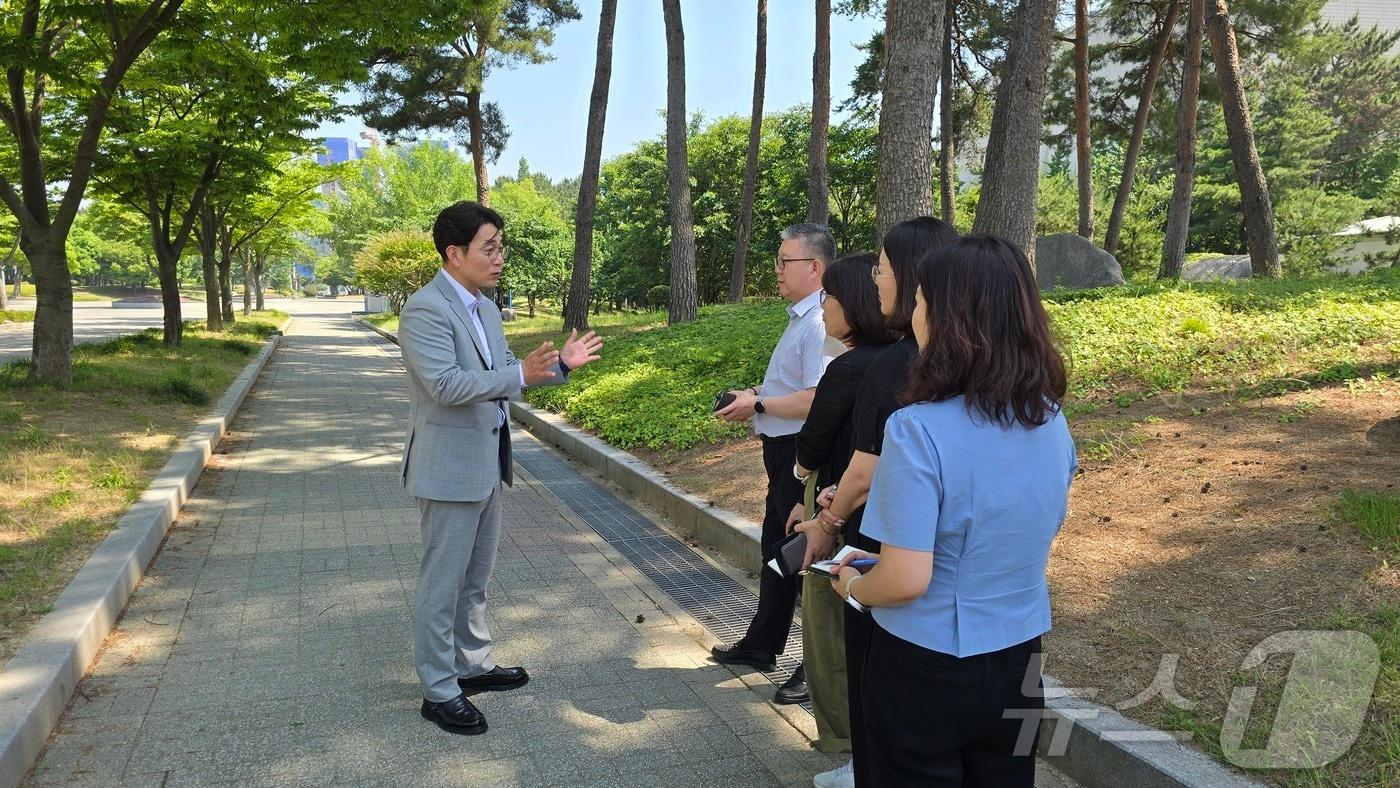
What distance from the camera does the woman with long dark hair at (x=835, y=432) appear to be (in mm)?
3133

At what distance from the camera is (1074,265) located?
1466 cm

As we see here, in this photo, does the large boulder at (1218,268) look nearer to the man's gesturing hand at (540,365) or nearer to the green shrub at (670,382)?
the green shrub at (670,382)

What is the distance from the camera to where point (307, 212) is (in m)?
32.0

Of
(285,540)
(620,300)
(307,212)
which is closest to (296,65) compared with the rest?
(285,540)

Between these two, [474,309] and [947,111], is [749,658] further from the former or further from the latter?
[947,111]

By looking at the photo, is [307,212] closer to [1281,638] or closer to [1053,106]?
[1053,106]

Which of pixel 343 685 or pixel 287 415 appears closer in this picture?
pixel 343 685

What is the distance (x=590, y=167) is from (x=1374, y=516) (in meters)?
16.7

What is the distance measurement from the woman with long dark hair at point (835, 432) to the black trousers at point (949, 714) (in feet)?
3.71

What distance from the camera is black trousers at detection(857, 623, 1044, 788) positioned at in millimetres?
1956

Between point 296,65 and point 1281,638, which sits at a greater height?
point 296,65

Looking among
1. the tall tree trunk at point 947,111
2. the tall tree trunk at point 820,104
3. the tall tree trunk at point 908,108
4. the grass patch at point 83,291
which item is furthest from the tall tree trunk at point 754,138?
the grass patch at point 83,291

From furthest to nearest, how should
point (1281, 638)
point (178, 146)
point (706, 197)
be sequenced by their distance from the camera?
point (706, 197) < point (178, 146) < point (1281, 638)

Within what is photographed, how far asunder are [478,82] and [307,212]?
495 inches
